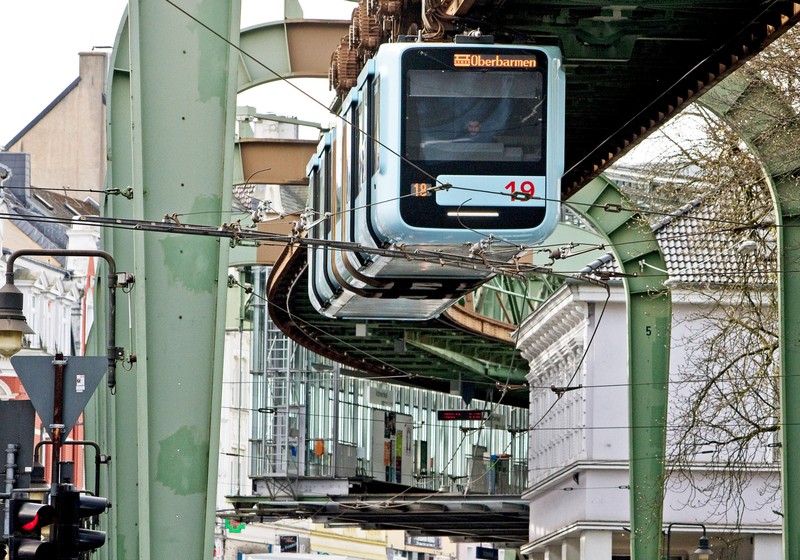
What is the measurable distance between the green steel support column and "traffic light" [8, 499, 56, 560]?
2067 cm

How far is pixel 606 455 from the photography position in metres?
52.8

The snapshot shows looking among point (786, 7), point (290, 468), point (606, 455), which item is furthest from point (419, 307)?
point (290, 468)

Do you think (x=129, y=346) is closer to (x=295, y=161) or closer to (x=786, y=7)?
(x=786, y=7)

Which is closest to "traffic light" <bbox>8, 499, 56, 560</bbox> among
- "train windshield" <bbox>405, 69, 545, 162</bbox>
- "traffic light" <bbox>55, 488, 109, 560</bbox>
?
"traffic light" <bbox>55, 488, 109, 560</bbox>

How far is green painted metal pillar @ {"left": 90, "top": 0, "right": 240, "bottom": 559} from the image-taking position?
15.9 metres

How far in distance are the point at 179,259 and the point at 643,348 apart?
19725 millimetres

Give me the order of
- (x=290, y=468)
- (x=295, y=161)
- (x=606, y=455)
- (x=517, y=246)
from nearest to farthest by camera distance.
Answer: (x=517, y=246) → (x=295, y=161) → (x=606, y=455) → (x=290, y=468)

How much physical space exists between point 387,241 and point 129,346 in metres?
3.17

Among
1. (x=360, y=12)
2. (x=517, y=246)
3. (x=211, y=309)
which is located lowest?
(x=211, y=309)

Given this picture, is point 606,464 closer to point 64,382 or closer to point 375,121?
point 375,121

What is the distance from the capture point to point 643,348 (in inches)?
1380

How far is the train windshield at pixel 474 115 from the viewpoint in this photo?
22.5m

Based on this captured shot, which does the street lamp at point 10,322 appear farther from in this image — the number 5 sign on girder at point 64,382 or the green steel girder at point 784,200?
the green steel girder at point 784,200

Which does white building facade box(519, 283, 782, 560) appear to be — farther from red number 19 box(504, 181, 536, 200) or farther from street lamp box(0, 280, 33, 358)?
street lamp box(0, 280, 33, 358)
